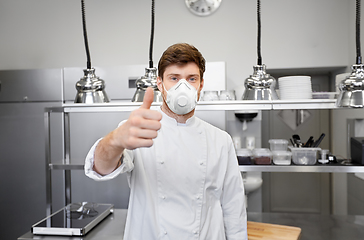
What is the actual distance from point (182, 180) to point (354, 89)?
0.80m

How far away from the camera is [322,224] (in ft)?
6.08

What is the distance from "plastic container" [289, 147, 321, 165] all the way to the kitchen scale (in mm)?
1187

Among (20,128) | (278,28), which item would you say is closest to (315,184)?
(278,28)

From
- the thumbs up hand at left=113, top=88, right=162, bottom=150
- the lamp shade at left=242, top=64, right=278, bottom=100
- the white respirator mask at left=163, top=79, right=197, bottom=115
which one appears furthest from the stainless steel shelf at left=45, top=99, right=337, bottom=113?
the thumbs up hand at left=113, top=88, right=162, bottom=150

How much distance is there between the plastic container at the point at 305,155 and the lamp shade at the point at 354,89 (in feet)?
1.22

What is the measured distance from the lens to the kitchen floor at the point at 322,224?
5.55 feet

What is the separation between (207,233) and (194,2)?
2380mm

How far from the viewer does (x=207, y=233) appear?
119 centimetres

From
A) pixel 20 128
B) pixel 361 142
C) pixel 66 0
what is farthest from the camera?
pixel 66 0

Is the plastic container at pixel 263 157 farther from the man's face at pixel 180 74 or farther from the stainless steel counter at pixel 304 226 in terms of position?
the man's face at pixel 180 74

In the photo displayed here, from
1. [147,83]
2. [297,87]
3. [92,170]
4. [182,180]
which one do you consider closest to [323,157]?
[297,87]

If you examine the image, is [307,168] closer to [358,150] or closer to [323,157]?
[323,157]

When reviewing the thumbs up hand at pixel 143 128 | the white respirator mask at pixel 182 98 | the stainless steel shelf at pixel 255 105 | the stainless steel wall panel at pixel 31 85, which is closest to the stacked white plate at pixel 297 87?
the stainless steel shelf at pixel 255 105

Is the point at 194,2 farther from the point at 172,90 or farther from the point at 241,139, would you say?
the point at 172,90
